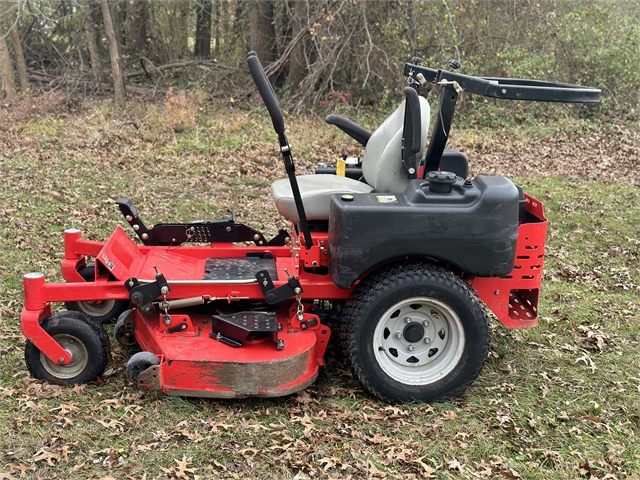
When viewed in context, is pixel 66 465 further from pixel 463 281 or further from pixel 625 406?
pixel 625 406

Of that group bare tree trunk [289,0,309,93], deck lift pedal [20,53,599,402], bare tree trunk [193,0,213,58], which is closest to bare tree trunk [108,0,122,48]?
bare tree trunk [193,0,213,58]

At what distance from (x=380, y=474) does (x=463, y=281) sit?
1264 mm

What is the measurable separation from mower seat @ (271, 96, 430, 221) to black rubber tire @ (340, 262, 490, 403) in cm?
68

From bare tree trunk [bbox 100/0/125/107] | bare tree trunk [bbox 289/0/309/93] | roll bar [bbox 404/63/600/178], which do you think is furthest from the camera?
bare tree trunk [bbox 100/0/125/107]

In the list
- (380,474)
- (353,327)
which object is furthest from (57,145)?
(380,474)

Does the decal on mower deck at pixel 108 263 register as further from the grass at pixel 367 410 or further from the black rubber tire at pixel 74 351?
the grass at pixel 367 410

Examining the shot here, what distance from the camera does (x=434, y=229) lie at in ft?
12.8

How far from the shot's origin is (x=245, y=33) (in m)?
14.9

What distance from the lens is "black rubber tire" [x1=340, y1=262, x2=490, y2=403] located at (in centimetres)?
394

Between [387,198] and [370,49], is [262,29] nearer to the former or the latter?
[370,49]

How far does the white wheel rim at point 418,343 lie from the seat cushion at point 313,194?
868mm

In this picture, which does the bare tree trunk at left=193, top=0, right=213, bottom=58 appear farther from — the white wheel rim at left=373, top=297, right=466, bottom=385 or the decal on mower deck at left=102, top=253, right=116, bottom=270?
the white wheel rim at left=373, top=297, right=466, bottom=385

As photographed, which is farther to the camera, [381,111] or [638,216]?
[381,111]

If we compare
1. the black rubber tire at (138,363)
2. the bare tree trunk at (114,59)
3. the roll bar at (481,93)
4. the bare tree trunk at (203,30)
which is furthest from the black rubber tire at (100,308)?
the bare tree trunk at (203,30)
